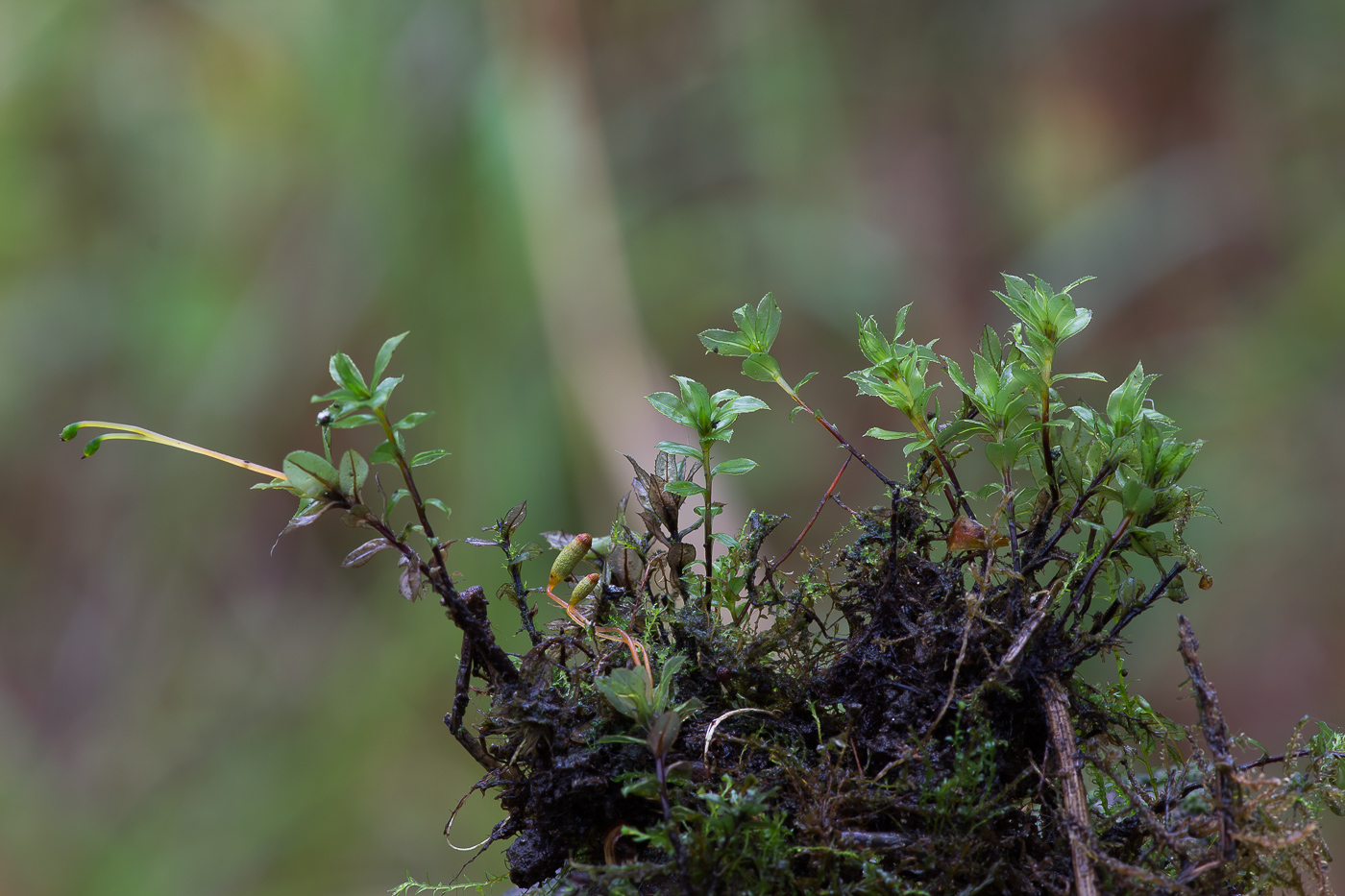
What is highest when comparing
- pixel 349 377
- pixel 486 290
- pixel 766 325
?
pixel 486 290

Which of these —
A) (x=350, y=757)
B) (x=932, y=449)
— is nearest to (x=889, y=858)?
(x=932, y=449)

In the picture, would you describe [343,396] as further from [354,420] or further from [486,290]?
[486,290]

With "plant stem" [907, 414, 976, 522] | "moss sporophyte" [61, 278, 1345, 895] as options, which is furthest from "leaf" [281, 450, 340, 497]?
"plant stem" [907, 414, 976, 522]

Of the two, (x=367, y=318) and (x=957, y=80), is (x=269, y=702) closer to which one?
(x=367, y=318)

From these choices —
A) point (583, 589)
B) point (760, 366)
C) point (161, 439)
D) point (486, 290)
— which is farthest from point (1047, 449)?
point (486, 290)

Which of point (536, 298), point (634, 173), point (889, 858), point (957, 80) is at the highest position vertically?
point (957, 80)

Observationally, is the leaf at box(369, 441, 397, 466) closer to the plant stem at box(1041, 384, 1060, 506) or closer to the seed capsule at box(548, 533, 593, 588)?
the seed capsule at box(548, 533, 593, 588)
